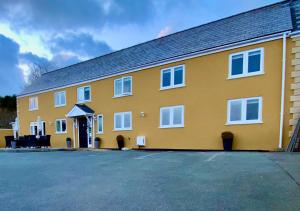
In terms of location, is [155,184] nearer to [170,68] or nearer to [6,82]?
[170,68]

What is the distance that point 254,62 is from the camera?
32.0 ft

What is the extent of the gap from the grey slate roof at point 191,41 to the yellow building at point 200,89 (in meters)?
0.05

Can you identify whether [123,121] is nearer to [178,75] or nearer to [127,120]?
[127,120]

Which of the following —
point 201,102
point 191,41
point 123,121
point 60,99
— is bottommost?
point 123,121

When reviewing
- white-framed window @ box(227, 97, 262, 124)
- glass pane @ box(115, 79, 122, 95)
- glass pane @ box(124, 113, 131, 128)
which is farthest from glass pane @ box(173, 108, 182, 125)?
glass pane @ box(115, 79, 122, 95)

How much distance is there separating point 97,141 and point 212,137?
890cm

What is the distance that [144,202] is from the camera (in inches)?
134

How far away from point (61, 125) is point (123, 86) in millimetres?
7967

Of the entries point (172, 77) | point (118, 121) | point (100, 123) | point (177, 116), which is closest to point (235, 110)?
point (177, 116)

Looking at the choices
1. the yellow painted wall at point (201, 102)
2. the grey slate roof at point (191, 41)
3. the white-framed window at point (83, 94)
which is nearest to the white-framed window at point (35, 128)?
the grey slate roof at point (191, 41)

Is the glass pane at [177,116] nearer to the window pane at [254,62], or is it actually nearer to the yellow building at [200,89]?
the yellow building at [200,89]

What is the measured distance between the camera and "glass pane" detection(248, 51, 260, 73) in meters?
9.65

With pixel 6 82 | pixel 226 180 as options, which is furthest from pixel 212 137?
pixel 6 82

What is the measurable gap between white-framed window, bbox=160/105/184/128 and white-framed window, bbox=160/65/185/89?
1331 millimetres
